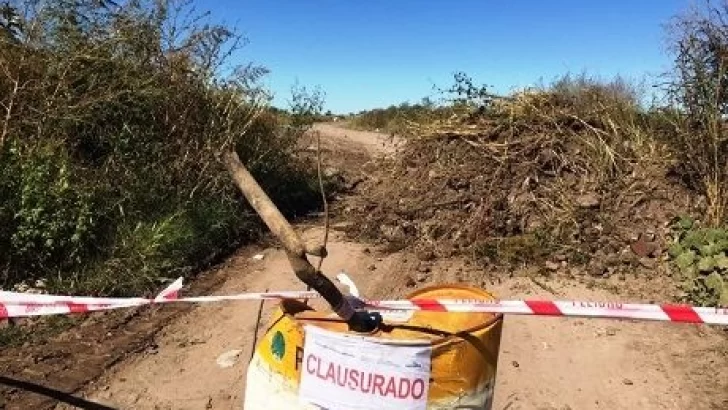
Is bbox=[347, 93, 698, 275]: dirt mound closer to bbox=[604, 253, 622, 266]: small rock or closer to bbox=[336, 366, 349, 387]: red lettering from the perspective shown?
bbox=[604, 253, 622, 266]: small rock

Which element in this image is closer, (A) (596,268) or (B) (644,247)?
(A) (596,268)

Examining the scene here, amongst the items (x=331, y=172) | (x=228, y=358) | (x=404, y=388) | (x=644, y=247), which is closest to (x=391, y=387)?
(x=404, y=388)

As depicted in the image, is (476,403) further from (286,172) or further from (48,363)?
(286,172)

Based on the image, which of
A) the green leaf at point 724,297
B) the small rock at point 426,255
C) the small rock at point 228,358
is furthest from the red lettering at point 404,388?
the small rock at point 426,255

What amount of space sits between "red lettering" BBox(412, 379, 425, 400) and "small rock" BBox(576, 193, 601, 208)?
19.4ft

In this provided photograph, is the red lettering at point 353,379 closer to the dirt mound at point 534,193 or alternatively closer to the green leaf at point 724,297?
the green leaf at point 724,297

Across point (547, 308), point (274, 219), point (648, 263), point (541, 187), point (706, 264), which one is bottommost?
point (648, 263)

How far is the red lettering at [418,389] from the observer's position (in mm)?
2516

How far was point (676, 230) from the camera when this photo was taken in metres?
7.58

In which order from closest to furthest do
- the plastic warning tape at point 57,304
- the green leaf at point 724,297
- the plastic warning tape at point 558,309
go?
the plastic warning tape at point 558,309 → the plastic warning tape at point 57,304 → the green leaf at point 724,297

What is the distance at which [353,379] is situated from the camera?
2.52 m

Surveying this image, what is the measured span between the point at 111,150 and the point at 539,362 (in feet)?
16.5

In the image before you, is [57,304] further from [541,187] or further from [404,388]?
[541,187]

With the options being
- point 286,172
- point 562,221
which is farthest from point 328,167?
point 562,221
